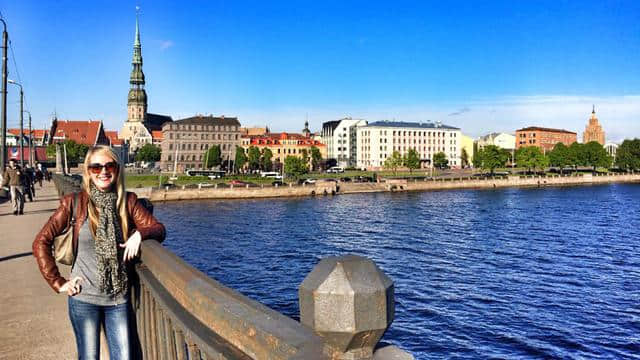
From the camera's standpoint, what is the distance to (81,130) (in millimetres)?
160875

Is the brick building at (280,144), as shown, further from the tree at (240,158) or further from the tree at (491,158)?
the tree at (491,158)

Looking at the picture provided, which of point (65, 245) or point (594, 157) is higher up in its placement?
point (594, 157)

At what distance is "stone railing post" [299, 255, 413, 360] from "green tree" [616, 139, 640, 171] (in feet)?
613

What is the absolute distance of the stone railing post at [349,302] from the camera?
1.78m

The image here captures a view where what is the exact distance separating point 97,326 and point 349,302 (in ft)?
9.66

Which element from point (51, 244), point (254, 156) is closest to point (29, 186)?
point (51, 244)

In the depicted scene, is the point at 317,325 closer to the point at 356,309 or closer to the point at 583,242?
the point at 356,309

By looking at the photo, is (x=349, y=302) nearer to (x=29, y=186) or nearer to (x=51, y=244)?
(x=51, y=244)

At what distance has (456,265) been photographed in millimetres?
33062

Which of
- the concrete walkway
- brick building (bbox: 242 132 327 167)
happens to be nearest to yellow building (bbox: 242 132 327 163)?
brick building (bbox: 242 132 327 167)

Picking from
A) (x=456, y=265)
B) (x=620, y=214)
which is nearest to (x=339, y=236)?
(x=456, y=265)

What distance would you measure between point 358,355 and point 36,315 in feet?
19.7

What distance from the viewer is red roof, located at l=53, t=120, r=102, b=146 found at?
522 ft

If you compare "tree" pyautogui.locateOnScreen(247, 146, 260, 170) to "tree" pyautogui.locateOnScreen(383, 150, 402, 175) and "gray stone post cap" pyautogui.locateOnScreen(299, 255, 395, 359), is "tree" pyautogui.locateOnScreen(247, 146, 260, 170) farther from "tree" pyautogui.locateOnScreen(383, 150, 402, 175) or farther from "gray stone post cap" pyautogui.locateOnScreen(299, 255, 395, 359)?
"gray stone post cap" pyautogui.locateOnScreen(299, 255, 395, 359)
